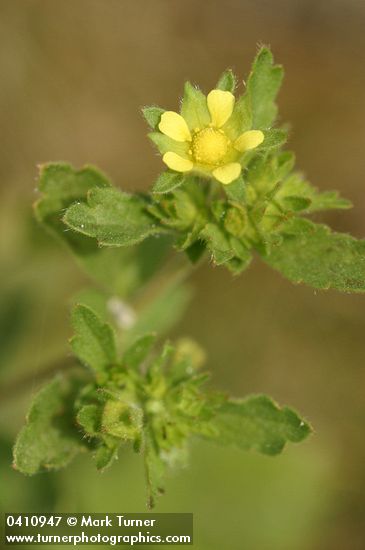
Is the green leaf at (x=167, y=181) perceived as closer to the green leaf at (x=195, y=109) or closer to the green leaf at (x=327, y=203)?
the green leaf at (x=195, y=109)

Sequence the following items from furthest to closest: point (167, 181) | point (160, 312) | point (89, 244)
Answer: point (160, 312)
point (89, 244)
point (167, 181)

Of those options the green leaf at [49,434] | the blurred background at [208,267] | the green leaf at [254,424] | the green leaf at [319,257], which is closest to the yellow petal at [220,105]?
the green leaf at [319,257]

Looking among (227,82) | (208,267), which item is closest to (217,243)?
(227,82)

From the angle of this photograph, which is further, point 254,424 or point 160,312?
point 160,312

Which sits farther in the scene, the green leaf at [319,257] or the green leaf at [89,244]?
the green leaf at [89,244]

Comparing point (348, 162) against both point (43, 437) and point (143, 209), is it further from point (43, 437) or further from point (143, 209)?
point (43, 437)

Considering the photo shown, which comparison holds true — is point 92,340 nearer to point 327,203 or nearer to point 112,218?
point 112,218

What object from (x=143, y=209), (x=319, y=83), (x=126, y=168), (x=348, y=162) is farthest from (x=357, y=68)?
(x=143, y=209)

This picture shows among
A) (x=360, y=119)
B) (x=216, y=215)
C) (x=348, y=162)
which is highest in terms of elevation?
(x=360, y=119)
